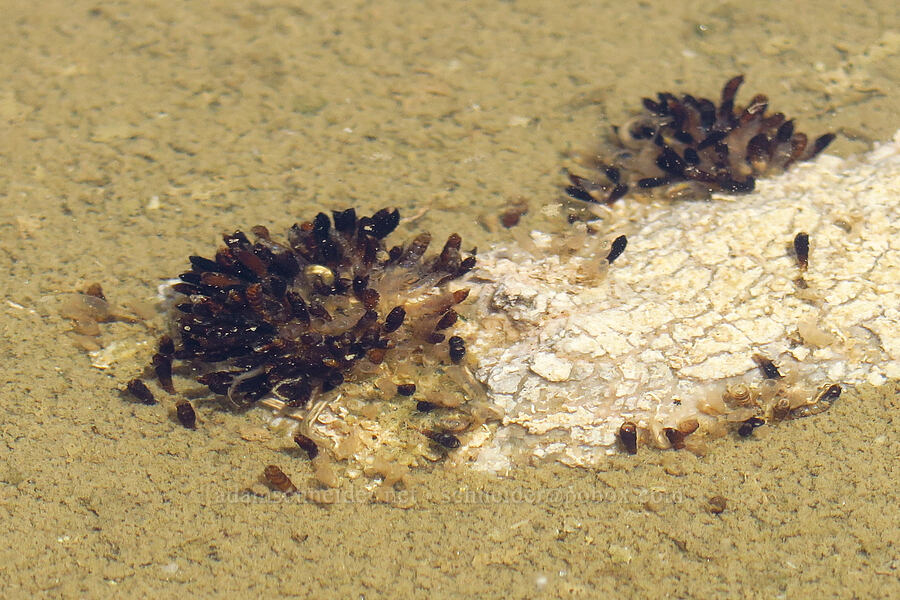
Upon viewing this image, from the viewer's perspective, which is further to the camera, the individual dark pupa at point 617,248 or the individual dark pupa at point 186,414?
the individual dark pupa at point 617,248

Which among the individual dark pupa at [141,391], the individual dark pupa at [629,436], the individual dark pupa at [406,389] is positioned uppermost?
the individual dark pupa at [141,391]

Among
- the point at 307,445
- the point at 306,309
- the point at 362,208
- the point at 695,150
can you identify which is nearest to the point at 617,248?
the point at 695,150

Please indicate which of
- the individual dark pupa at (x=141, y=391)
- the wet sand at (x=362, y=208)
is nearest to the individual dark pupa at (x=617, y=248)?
the wet sand at (x=362, y=208)

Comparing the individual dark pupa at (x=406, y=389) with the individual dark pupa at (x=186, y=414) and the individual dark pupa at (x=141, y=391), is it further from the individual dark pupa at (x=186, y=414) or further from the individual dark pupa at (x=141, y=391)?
the individual dark pupa at (x=141, y=391)

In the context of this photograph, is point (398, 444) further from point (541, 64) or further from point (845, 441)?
point (541, 64)

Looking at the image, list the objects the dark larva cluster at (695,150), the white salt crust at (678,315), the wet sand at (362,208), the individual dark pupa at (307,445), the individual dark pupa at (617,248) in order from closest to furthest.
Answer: the wet sand at (362,208)
the individual dark pupa at (307,445)
the white salt crust at (678,315)
the individual dark pupa at (617,248)
the dark larva cluster at (695,150)

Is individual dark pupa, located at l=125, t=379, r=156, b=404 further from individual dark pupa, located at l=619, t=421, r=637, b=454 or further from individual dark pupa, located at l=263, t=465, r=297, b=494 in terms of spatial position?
individual dark pupa, located at l=619, t=421, r=637, b=454
